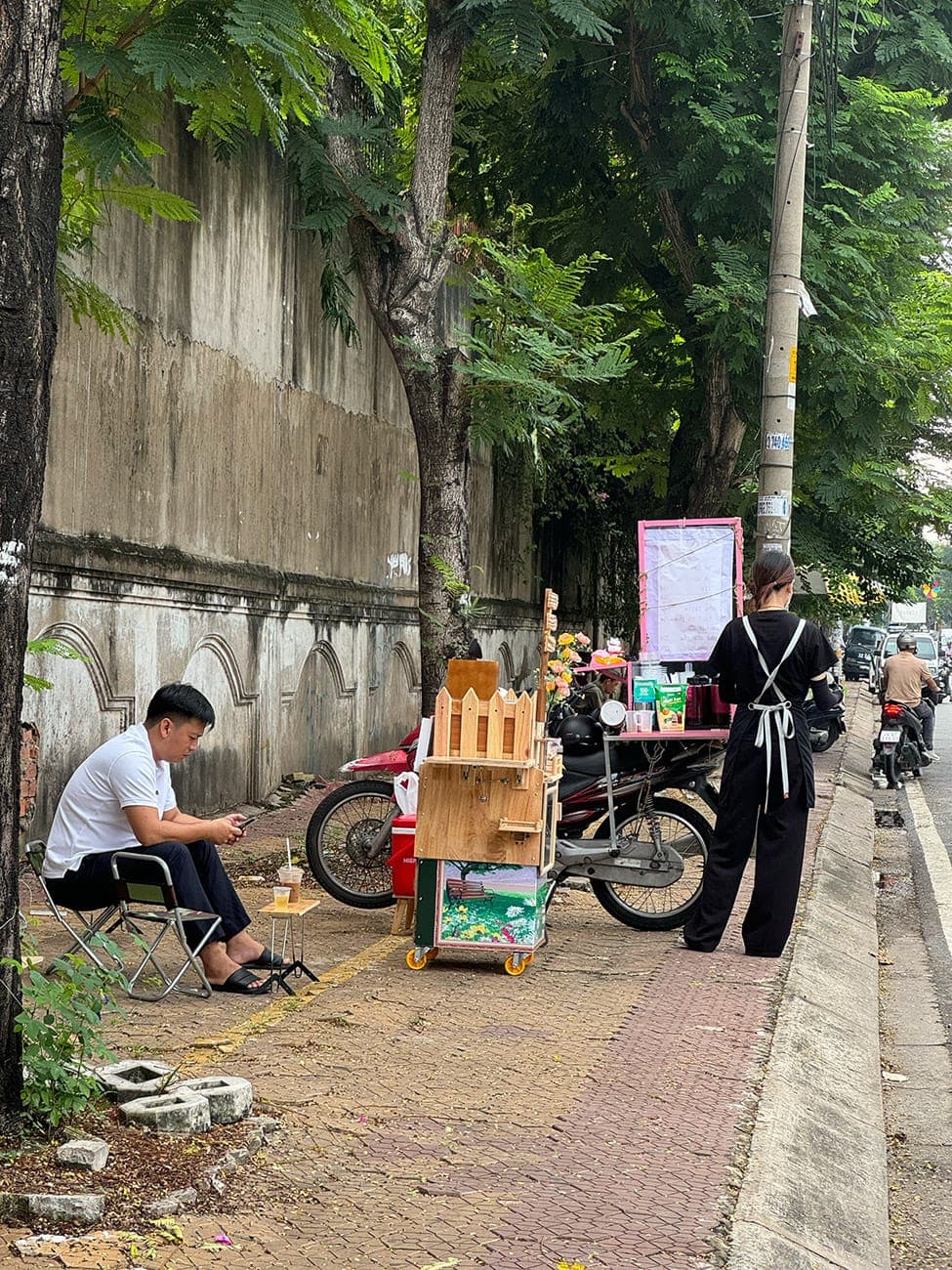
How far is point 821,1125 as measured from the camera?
5.63 meters

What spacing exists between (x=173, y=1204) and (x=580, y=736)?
5.12m

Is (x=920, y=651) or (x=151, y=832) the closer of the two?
(x=151, y=832)

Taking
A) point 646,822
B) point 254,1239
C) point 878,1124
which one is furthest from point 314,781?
point 254,1239

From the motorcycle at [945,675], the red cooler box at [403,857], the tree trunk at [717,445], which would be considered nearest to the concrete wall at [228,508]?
the red cooler box at [403,857]

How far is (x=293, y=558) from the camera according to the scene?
1485cm

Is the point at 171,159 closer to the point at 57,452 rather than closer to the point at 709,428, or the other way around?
the point at 57,452

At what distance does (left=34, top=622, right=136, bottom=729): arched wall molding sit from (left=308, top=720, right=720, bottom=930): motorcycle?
217 cm

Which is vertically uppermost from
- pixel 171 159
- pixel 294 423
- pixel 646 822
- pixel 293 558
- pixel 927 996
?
pixel 171 159

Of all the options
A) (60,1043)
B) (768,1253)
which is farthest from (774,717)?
(60,1043)

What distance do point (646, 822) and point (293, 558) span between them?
6.77 meters

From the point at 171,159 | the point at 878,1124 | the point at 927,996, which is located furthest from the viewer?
the point at 171,159

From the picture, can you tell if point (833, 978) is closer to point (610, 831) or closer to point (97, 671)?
point (610, 831)

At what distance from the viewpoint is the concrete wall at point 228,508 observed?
1066 centimetres

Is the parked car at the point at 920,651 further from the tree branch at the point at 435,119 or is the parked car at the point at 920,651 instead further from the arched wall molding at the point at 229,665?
the tree branch at the point at 435,119
